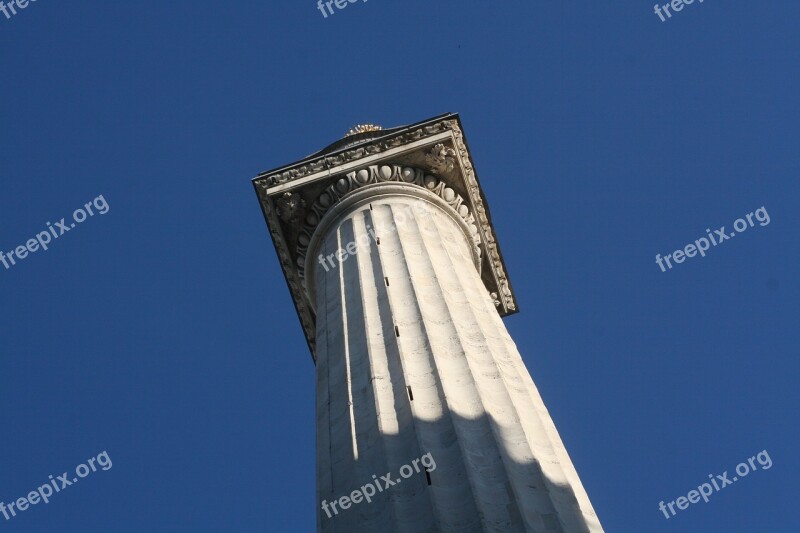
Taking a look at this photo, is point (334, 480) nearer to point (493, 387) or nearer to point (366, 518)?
point (366, 518)

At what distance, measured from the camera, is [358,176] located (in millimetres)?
28047

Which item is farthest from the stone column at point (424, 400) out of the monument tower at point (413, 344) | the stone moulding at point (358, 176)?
the stone moulding at point (358, 176)

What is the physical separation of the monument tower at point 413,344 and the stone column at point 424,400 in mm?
32

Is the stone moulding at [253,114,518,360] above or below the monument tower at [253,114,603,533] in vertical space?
above

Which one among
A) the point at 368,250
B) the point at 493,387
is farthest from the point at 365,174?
the point at 493,387

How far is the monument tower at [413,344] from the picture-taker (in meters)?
15.5

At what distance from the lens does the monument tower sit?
15453 mm

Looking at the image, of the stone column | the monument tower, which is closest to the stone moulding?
the monument tower

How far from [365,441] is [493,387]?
2.34 meters

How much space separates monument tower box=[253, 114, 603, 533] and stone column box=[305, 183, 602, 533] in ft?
0.11

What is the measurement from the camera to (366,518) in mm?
15414

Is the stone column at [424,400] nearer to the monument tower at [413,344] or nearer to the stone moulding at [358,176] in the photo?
the monument tower at [413,344]

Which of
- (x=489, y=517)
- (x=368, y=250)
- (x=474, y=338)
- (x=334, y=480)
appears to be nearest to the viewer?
(x=489, y=517)

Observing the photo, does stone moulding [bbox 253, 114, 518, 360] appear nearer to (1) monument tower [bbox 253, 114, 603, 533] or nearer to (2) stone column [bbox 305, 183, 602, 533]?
(1) monument tower [bbox 253, 114, 603, 533]
